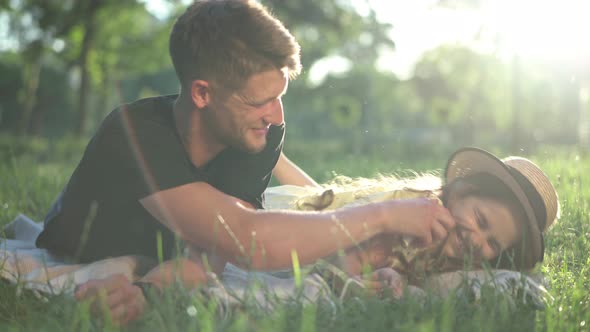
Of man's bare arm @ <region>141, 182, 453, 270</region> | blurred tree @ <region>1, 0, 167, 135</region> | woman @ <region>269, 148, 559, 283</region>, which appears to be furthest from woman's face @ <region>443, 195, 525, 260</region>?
blurred tree @ <region>1, 0, 167, 135</region>

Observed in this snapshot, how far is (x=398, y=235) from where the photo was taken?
10.5ft

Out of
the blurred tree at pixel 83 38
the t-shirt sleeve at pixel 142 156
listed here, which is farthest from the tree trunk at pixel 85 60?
the t-shirt sleeve at pixel 142 156

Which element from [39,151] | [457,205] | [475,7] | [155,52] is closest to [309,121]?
[155,52]

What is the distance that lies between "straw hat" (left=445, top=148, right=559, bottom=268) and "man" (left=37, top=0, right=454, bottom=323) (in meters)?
0.44

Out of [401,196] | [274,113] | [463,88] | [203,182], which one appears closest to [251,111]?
[274,113]

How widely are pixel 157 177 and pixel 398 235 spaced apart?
125 centimetres

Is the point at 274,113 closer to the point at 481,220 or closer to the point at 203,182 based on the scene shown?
the point at 203,182

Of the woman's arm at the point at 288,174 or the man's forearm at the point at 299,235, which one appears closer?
the man's forearm at the point at 299,235

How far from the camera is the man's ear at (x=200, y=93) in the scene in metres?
3.01

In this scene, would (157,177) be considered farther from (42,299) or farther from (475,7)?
(475,7)

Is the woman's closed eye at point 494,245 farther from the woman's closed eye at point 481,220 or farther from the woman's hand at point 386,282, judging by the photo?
the woman's hand at point 386,282

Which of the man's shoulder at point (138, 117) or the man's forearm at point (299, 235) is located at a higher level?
the man's shoulder at point (138, 117)

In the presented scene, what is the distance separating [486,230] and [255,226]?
4.33 feet

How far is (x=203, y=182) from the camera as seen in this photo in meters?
2.78
